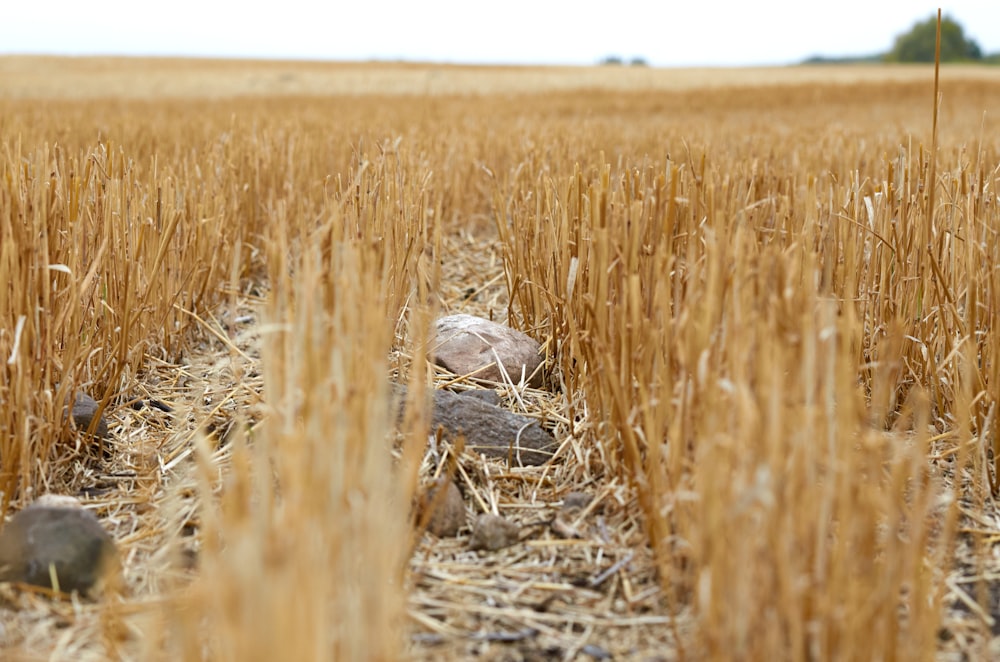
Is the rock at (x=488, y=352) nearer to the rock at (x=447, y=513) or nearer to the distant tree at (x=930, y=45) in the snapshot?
the rock at (x=447, y=513)

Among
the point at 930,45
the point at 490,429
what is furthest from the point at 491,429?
the point at 930,45

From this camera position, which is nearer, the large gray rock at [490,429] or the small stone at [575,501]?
the small stone at [575,501]

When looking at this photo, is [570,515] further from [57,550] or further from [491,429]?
[57,550]

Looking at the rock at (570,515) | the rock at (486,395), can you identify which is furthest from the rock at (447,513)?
the rock at (486,395)

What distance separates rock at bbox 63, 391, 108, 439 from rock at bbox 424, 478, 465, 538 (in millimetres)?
764

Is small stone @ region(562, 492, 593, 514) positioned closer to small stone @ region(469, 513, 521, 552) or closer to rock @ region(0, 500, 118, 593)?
small stone @ region(469, 513, 521, 552)

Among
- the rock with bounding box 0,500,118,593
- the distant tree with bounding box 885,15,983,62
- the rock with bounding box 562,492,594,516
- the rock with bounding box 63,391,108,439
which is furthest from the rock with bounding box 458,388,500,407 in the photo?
the distant tree with bounding box 885,15,983,62

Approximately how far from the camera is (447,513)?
156cm

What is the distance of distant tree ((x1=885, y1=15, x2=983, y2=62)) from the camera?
2039 inches

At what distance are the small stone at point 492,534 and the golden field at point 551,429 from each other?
0.06ft

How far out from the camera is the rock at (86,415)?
6.12 feet

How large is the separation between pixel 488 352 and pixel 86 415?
0.92m

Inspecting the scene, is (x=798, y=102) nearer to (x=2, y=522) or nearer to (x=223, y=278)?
(x=223, y=278)

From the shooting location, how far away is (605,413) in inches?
65.9
